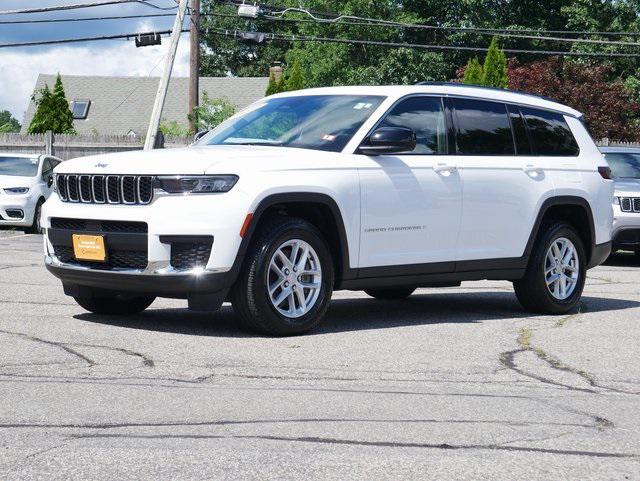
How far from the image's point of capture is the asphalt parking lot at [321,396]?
4.72 meters

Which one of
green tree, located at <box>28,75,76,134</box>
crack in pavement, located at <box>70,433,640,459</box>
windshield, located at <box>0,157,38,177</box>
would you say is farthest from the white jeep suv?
green tree, located at <box>28,75,76,134</box>

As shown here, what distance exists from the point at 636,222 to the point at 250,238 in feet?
33.3

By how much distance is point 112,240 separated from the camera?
806 cm

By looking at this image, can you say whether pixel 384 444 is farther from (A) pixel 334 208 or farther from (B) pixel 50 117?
(B) pixel 50 117

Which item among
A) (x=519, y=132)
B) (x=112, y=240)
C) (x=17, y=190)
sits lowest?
(x=17, y=190)

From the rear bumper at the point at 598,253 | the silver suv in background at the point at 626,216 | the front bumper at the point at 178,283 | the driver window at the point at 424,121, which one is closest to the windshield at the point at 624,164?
the silver suv in background at the point at 626,216

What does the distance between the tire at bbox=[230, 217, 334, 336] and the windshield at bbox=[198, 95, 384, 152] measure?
77 cm

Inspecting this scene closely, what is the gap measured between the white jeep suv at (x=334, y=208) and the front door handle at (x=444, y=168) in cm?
1

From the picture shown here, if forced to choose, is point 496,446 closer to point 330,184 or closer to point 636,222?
point 330,184

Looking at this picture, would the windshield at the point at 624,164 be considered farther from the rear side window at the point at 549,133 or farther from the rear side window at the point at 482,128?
the rear side window at the point at 482,128

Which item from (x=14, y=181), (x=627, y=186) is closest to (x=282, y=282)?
(x=627, y=186)

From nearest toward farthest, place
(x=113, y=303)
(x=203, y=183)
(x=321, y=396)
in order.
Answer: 1. (x=321, y=396)
2. (x=203, y=183)
3. (x=113, y=303)

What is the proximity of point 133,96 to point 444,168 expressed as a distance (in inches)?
2359

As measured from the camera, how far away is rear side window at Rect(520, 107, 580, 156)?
10344mm
